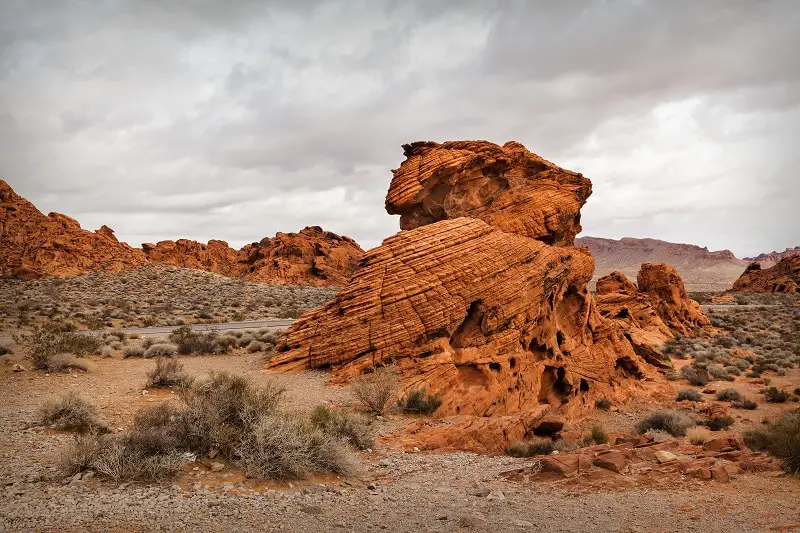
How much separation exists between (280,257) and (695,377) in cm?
6781

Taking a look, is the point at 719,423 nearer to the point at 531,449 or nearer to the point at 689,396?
the point at 689,396

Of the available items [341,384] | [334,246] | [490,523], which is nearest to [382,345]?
[341,384]

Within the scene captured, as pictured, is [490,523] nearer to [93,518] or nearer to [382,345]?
[93,518]

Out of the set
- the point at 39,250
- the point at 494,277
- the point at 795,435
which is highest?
the point at 39,250

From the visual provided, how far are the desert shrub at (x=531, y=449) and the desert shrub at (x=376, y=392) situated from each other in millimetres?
3082

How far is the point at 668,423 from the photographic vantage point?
15.1 meters

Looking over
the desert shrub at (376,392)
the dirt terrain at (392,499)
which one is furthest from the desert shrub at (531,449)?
the desert shrub at (376,392)

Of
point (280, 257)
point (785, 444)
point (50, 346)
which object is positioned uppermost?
point (280, 257)

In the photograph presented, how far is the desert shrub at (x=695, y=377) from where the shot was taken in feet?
74.6

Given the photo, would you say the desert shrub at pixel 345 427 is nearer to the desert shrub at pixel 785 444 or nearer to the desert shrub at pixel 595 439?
the desert shrub at pixel 595 439

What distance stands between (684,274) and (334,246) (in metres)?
151

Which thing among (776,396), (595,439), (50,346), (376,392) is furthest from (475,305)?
(50,346)

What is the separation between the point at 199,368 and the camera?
19.1 metres

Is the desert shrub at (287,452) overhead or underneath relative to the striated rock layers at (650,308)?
underneath
